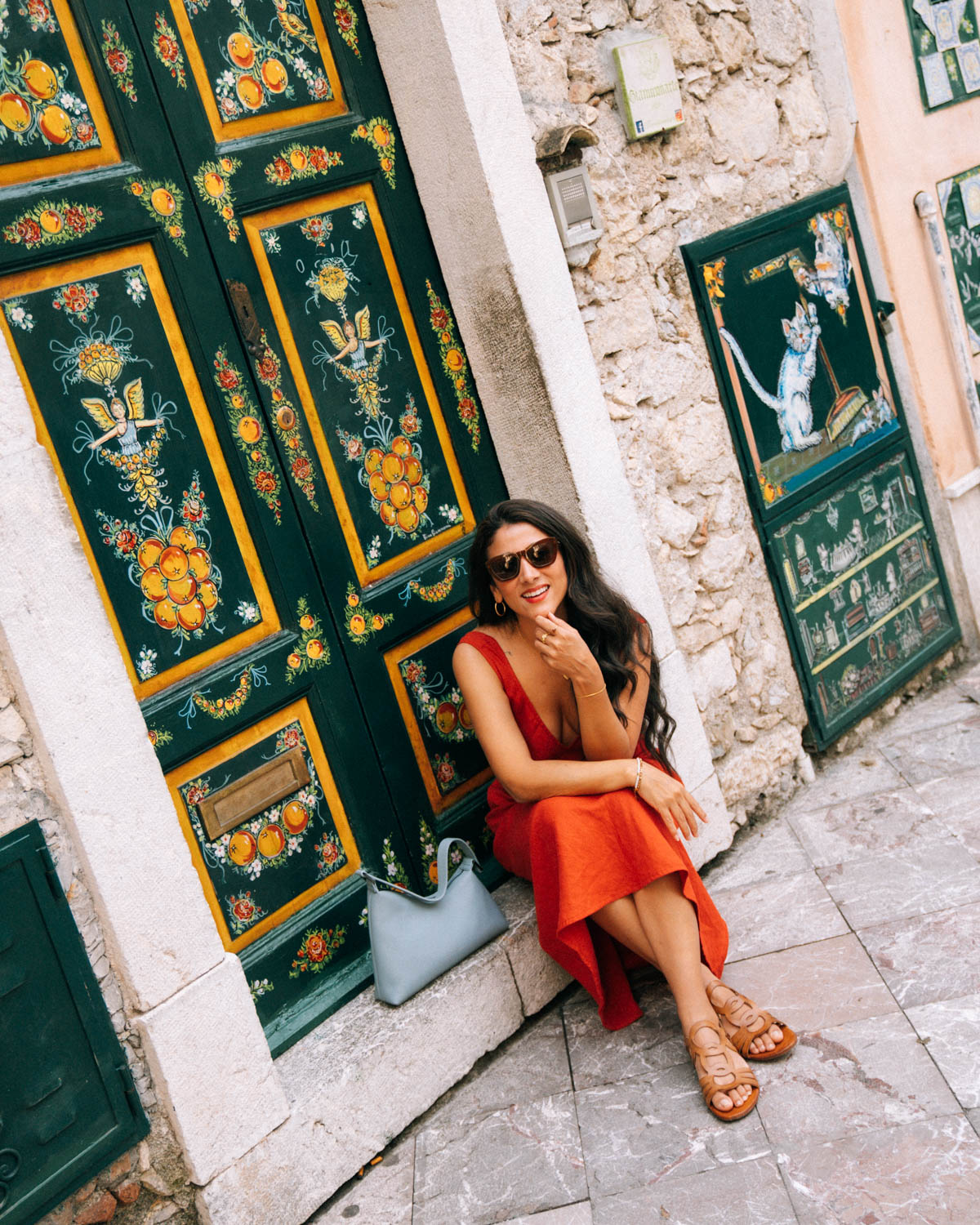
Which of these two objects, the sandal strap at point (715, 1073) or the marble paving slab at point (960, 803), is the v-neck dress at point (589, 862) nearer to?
the sandal strap at point (715, 1073)

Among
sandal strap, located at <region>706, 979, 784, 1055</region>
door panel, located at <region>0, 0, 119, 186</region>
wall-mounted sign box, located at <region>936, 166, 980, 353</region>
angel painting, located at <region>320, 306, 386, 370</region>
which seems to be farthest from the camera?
wall-mounted sign box, located at <region>936, 166, 980, 353</region>

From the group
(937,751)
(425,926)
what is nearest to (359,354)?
(425,926)

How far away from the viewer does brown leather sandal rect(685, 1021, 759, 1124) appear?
257 cm

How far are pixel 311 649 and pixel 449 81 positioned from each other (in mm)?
1613

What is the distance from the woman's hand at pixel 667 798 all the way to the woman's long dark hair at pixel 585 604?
24cm

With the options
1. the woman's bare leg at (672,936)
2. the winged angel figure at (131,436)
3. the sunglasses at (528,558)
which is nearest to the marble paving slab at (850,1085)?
the woman's bare leg at (672,936)

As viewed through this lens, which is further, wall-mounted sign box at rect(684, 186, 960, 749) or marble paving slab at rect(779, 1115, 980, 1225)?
wall-mounted sign box at rect(684, 186, 960, 749)

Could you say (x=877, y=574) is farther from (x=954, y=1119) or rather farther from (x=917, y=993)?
(x=954, y=1119)

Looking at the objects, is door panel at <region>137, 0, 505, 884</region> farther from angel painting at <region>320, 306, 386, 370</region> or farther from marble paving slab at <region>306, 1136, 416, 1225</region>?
marble paving slab at <region>306, 1136, 416, 1225</region>

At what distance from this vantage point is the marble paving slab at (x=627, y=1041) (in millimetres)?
2865

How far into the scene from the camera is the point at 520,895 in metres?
3.35

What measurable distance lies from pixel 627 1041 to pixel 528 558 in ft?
4.24

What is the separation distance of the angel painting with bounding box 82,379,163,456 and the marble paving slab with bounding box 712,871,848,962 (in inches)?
83.5

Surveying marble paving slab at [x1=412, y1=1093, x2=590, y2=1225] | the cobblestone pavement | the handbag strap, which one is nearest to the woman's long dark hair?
the handbag strap
